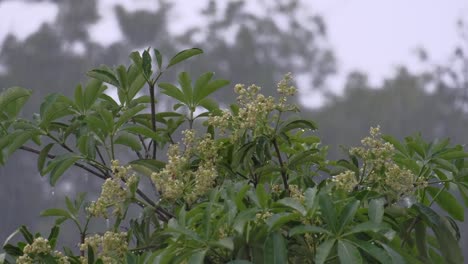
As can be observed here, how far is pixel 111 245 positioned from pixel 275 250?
21 centimetres

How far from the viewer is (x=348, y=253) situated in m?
0.79

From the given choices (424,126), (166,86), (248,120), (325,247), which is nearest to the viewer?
(325,247)

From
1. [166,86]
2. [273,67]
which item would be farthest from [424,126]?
[166,86]

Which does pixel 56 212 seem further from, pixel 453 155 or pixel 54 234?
pixel 453 155

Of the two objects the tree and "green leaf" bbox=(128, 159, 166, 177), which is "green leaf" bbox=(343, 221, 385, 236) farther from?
"green leaf" bbox=(128, 159, 166, 177)

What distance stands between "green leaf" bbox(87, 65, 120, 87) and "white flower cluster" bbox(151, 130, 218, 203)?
17 cm

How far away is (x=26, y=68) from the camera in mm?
6734

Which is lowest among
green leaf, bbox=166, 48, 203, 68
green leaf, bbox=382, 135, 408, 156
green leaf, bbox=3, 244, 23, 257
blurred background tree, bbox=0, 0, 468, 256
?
green leaf, bbox=3, 244, 23, 257

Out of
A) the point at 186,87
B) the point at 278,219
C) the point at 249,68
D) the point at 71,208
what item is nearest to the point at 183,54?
the point at 186,87

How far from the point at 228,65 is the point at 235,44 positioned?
29cm

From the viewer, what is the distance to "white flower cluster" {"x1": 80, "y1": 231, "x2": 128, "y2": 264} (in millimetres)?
912

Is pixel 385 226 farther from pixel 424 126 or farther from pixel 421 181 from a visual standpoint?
pixel 424 126

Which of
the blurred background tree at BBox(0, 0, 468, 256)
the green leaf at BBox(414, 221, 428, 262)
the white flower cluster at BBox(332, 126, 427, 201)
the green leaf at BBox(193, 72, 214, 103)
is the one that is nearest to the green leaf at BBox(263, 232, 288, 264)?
the white flower cluster at BBox(332, 126, 427, 201)

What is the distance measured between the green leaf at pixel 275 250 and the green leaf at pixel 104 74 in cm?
39
